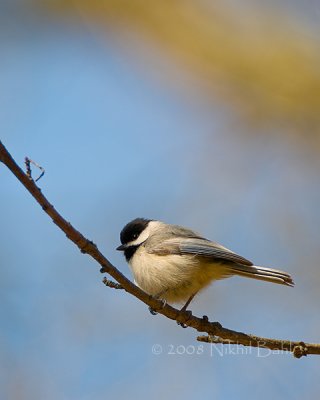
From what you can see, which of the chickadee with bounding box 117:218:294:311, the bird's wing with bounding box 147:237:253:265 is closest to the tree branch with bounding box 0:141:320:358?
the chickadee with bounding box 117:218:294:311

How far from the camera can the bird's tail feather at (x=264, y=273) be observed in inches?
122

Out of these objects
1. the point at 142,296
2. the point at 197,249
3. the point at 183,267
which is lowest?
the point at 142,296

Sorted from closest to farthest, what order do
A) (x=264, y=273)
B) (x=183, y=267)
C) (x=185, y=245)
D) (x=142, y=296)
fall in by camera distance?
(x=142, y=296), (x=264, y=273), (x=183, y=267), (x=185, y=245)

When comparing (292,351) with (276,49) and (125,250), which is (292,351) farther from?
(276,49)

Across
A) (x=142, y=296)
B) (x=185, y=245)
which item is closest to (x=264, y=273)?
(x=185, y=245)

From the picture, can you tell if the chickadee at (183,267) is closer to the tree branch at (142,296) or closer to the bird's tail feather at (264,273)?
the bird's tail feather at (264,273)

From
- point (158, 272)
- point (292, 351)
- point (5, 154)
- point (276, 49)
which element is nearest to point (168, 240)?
point (158, 272)

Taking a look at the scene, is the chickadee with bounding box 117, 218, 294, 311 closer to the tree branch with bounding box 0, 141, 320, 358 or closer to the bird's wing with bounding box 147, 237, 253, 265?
the bird's wing with bounding box 147, 237, 253, 265

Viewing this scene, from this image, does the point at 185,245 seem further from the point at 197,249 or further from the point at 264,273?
the point at 264,273

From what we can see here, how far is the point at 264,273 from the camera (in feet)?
10.4

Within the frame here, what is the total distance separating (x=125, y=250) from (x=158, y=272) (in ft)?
1.64

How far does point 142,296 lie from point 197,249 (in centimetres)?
89

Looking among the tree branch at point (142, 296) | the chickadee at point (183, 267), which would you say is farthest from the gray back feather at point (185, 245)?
the tree branch at point (142, 296)

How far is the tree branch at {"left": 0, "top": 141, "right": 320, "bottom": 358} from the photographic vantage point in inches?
82.5
